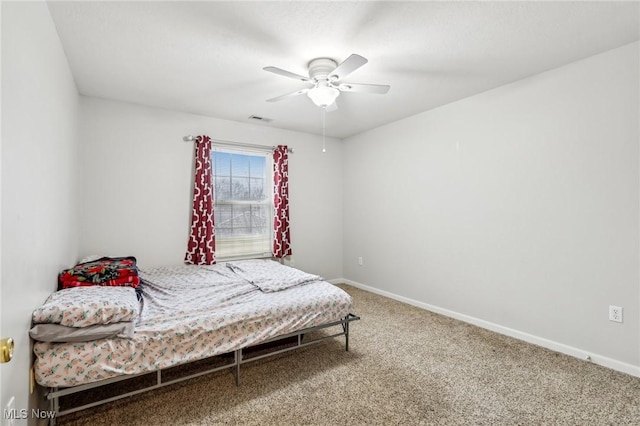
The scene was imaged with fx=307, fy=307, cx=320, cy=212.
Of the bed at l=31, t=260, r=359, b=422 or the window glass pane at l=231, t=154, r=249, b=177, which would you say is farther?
the window glass pane at l=231, t=154, r=249, b=177

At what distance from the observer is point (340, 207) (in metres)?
5.11

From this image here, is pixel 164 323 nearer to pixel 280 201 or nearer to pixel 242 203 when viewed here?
pixel 242 203

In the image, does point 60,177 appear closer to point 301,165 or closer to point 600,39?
point 301,165

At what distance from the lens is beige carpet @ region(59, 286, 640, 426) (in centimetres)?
181

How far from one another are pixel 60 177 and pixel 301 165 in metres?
2.95

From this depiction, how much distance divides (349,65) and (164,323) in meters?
2.08

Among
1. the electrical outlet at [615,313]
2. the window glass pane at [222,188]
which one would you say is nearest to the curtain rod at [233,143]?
the window glass pane at [222,188]

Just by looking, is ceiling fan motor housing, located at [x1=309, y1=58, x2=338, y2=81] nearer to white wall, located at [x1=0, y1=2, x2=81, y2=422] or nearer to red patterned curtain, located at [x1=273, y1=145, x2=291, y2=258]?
white wall, located at [x1=0, y1=2, x2=81, y2=422]

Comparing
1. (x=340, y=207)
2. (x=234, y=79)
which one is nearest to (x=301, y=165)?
(x=340, y=207)

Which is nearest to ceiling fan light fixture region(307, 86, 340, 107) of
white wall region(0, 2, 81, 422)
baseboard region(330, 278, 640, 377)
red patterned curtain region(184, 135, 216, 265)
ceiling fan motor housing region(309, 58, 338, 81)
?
ceiling fan motor housing region(309, 58, 338, 81)

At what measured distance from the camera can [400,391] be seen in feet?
6.79

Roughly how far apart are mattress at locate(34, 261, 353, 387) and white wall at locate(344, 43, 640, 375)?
159cm

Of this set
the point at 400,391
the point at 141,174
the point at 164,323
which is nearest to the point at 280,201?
the point at 141,174

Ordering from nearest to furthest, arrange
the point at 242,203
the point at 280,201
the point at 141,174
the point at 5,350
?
the point at 5,350, the point at 141,174, the point at 242,203, the point at 280,201
